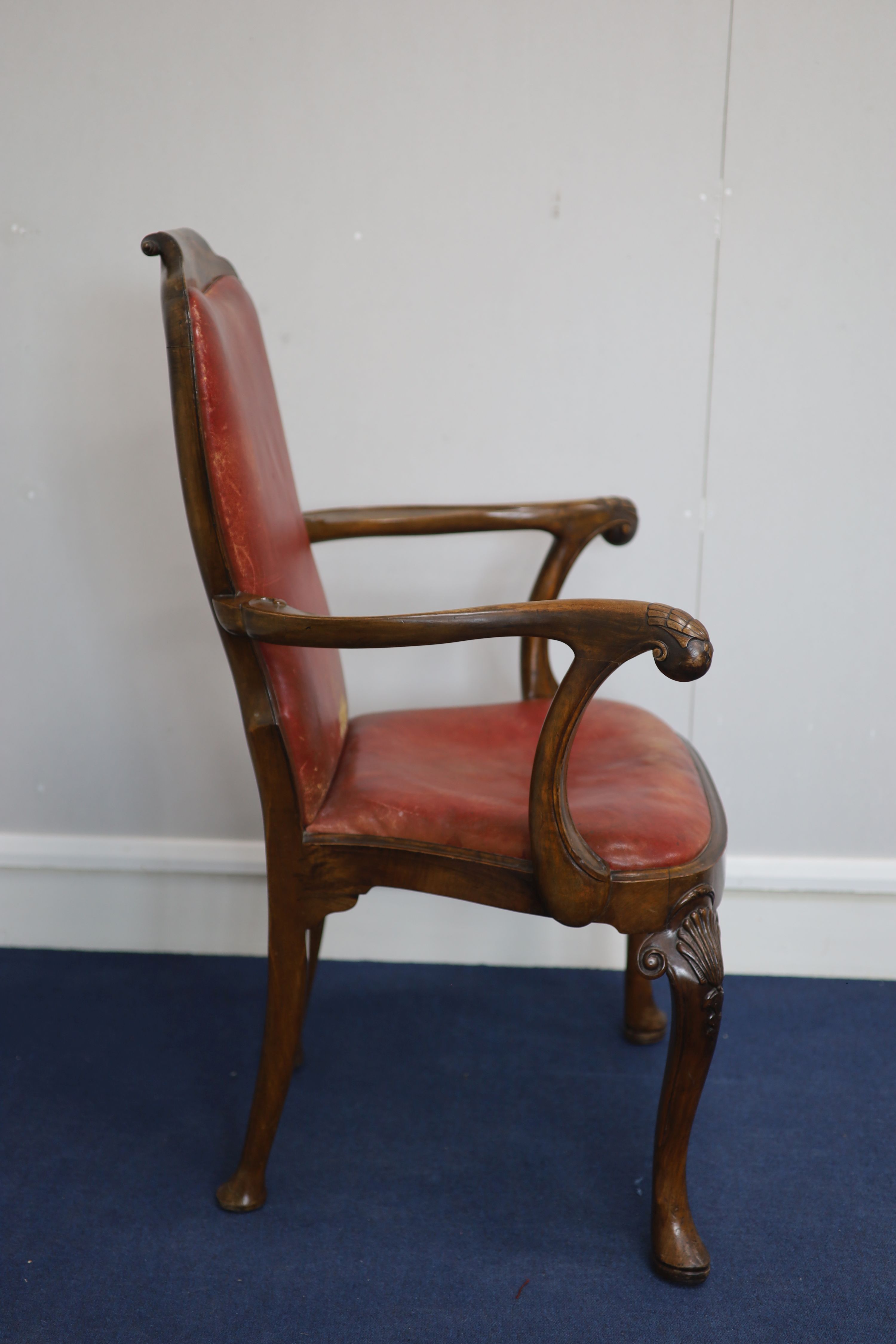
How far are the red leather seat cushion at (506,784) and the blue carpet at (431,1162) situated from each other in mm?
474

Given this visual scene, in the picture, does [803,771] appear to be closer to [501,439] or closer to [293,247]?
[501,439]

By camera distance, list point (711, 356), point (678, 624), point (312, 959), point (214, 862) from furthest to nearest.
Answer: point (214, 862) → point (711, 356) → point (312, 959) → point (678, 624)

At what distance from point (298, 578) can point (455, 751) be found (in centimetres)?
29

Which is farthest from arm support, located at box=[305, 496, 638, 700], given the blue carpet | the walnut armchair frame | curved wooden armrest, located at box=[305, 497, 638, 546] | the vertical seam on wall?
the blue carpet

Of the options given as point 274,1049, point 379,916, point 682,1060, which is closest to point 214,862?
point 379,916

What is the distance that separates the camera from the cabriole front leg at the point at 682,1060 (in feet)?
3.23

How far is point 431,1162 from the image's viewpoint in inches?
48.2

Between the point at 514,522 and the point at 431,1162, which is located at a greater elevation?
the point at 514,522

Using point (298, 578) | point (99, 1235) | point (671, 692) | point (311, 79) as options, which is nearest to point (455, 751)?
point (298, 578)

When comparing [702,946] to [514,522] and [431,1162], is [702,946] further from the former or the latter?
[514,522]

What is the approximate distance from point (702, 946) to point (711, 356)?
3.15ft

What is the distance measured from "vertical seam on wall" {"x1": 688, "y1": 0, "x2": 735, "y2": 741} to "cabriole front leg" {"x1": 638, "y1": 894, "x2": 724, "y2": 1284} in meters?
0.70

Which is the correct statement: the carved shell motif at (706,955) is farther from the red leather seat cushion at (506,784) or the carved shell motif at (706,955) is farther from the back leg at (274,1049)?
the back leg at (274,1049)

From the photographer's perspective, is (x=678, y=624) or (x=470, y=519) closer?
(x=678, y=624)
